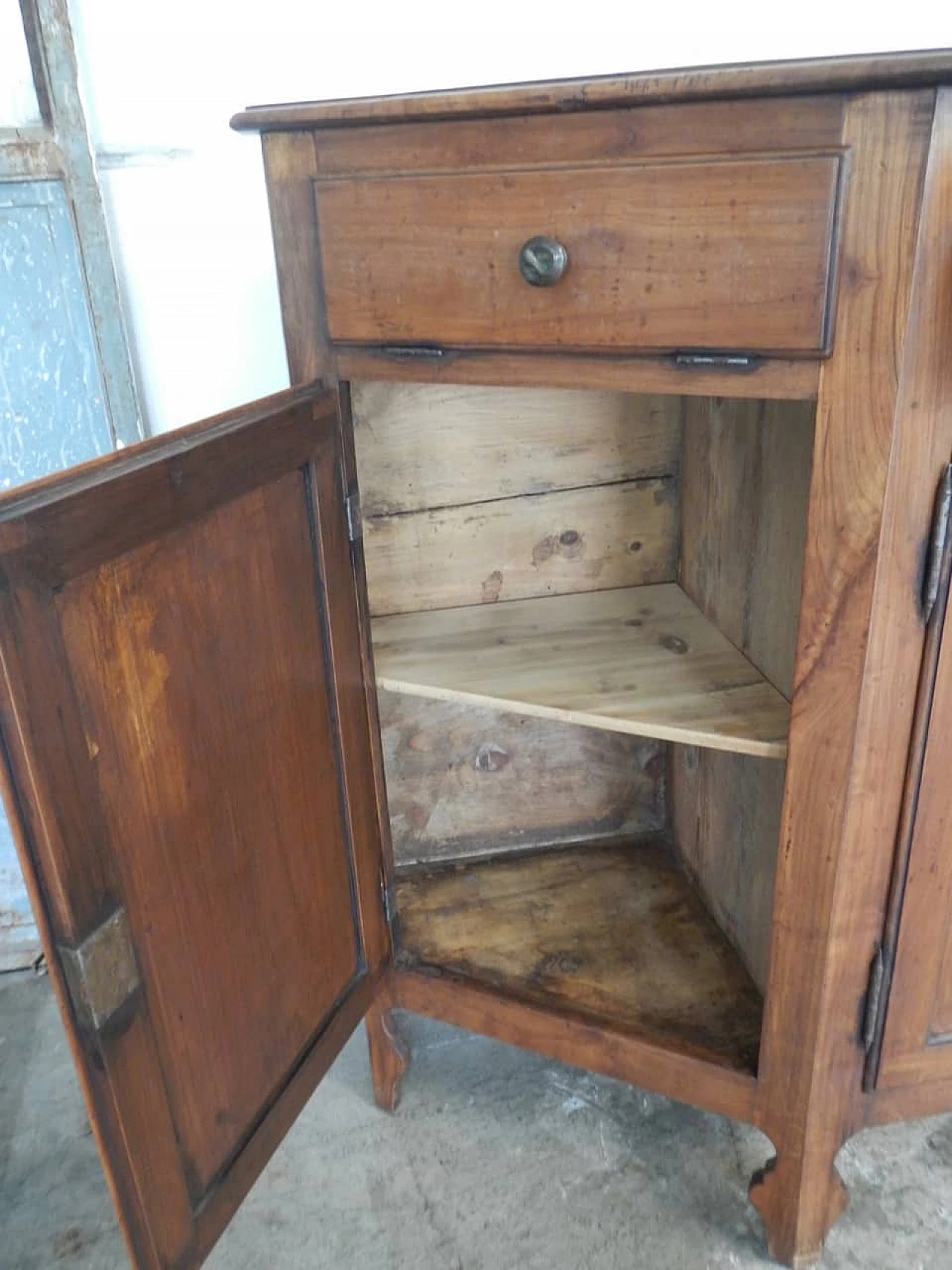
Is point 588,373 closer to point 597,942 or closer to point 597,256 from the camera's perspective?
point 597,256

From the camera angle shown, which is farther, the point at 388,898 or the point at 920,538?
the point at 388,898

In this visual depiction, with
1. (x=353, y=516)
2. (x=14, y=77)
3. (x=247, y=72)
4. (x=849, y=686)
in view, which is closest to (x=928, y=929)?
(x=849, y=686)

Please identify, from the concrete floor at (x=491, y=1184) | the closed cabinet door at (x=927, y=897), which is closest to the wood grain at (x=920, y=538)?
the closed cabinet door at (x=927, y=897)

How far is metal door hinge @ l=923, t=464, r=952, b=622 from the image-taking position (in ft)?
2.66

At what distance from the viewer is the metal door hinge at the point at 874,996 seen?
99 centimetres

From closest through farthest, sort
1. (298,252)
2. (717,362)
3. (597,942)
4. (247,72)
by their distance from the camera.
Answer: (717,362), (298,252), (247,72), (597,942)

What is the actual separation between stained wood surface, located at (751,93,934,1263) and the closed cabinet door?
0.7 inches

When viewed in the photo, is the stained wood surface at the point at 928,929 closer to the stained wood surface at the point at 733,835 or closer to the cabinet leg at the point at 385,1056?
the stained wood surface at the point at 733,835

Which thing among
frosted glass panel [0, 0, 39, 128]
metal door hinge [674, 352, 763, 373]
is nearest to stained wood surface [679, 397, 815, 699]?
metal door hinge [674, 352, 763, 373]

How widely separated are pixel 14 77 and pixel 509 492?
805 mm

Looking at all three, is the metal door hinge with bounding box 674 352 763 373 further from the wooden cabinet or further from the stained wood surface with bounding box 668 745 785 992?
the stained wood surface with bounding box 668 745 785 992

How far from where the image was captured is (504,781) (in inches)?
59.1

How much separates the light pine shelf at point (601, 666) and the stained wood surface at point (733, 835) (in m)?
0.10

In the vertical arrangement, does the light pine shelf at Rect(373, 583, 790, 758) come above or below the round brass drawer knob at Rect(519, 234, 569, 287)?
below
